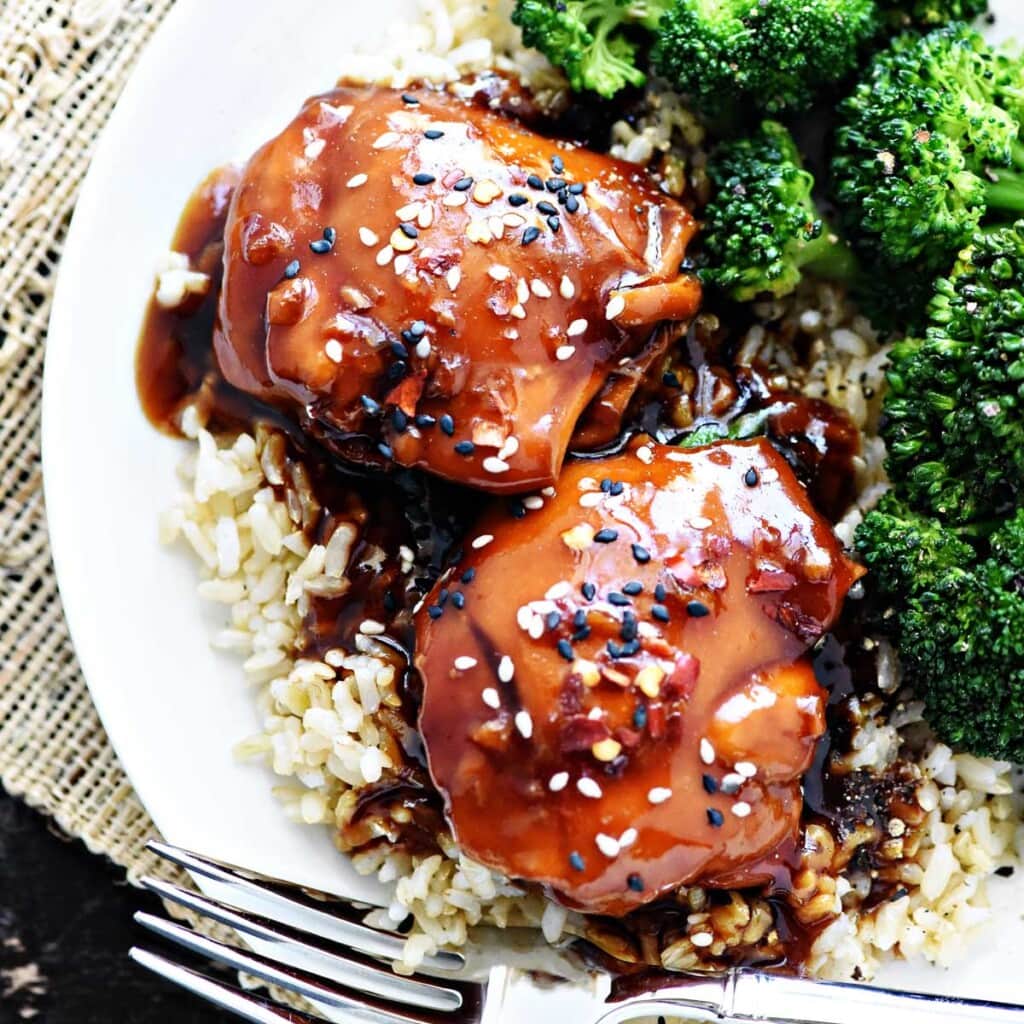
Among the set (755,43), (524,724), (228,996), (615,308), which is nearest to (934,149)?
(755,43)

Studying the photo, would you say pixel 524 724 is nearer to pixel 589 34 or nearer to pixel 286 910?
pixel 286 910

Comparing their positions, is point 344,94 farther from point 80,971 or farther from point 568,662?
point 80,971

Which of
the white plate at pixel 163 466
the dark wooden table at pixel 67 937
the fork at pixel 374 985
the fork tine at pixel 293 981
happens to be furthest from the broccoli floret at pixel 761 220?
the dark wooden table at pixel 67 937

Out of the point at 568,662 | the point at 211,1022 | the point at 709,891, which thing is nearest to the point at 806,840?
the point at 709,891

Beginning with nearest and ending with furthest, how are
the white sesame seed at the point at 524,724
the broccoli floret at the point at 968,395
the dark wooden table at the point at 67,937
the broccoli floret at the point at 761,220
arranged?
the white sesame seed at the point at 524,724, the broccoli floret at the point at 968,395, the broccoli floret at the point at 761,220, the dark wooden table at the point at 67,937

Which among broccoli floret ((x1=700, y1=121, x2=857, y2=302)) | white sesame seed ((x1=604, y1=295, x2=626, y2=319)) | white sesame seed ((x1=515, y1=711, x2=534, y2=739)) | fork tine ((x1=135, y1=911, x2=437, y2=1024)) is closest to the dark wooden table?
fork tine ((x1=135, y1=911, x2=437, y2=1024))

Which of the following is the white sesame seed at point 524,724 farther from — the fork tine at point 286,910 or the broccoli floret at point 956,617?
the broccoli floret at point 956,617
